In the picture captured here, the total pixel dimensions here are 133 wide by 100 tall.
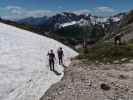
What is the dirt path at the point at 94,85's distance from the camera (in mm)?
27484

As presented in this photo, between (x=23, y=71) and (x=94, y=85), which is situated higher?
(x=23, y=71)

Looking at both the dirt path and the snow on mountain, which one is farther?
the snow on mountain

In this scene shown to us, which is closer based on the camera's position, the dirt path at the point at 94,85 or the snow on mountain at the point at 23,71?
the dirt path at the point at 94,85

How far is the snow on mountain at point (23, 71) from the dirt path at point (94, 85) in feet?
5.12

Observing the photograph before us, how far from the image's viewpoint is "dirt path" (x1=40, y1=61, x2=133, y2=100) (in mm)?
→ 27484

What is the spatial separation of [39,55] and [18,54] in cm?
467

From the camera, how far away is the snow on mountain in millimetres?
28473

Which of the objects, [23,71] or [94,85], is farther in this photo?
[23,71]

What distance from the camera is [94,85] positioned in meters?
30.0

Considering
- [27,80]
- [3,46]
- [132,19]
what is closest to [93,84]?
[27,80]

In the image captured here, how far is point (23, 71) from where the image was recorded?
35.3m

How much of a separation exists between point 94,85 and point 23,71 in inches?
374

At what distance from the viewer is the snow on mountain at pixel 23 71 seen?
93.4ft

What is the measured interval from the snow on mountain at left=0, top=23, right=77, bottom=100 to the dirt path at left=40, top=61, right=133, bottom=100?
156 cm
